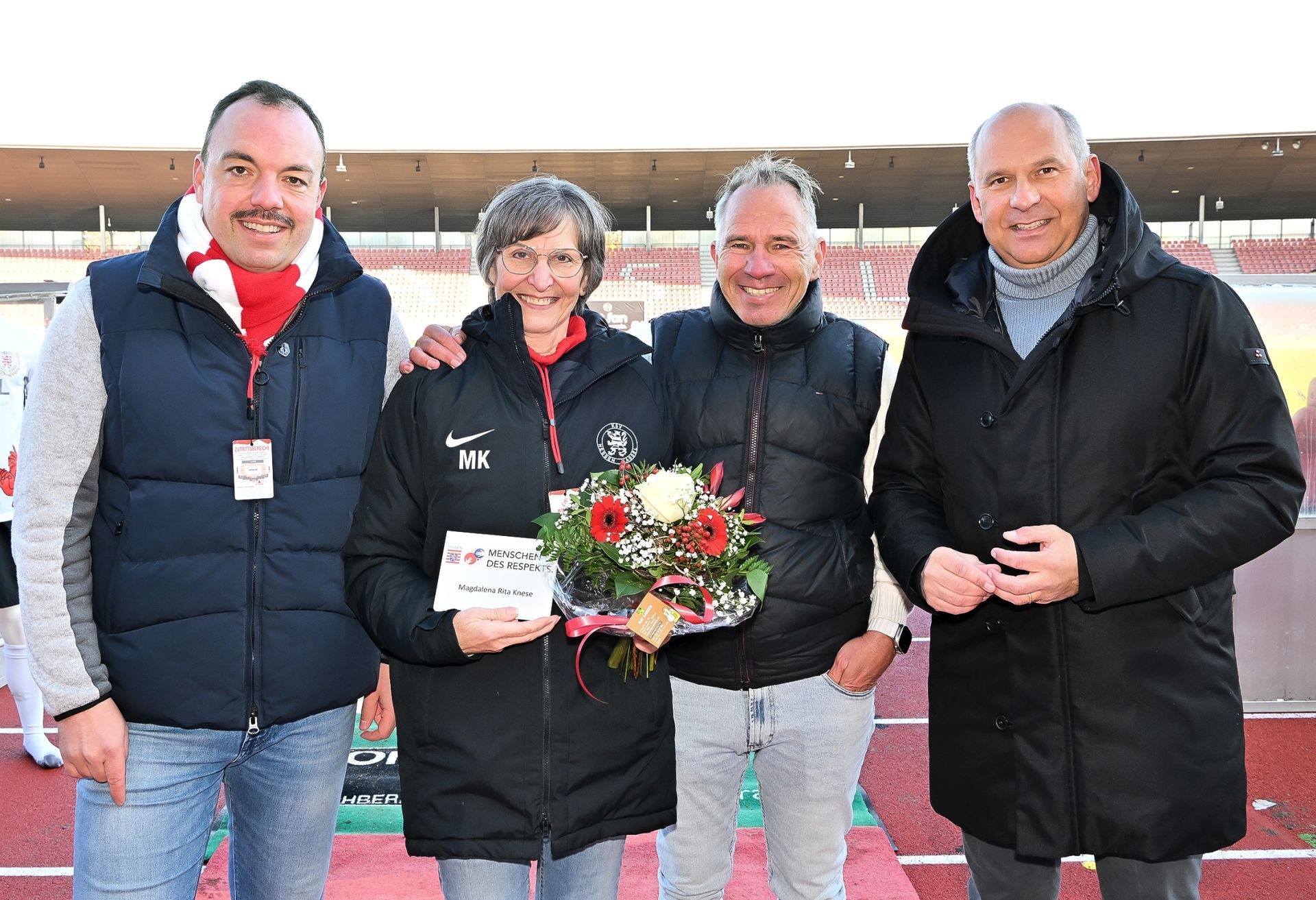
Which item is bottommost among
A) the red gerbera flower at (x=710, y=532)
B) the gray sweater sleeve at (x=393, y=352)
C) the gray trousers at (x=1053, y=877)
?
the gray trousers at (x=1053, y=877)

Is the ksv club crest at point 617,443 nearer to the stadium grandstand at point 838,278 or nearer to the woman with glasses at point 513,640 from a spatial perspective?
the woman with glasses at point 513,640

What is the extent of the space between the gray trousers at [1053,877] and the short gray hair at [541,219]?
1.61 meters

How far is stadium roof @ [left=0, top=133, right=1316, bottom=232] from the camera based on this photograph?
23.7 metres

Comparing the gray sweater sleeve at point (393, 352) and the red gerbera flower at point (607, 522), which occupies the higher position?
the gray sweater sleeve at point (393, 352)

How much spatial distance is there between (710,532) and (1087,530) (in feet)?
2.60

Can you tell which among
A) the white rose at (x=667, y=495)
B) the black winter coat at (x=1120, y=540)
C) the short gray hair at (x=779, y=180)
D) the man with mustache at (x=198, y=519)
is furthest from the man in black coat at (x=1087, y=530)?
the man with mustache at (x=198, y=519)

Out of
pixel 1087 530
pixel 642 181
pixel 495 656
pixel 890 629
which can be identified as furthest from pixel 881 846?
pixel 642 181

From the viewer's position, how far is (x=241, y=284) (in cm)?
194

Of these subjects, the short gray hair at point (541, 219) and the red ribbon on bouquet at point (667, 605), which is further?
the short gray hair at point (541, 219)

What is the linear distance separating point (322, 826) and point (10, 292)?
6.23 meters

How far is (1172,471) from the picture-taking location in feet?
6.44

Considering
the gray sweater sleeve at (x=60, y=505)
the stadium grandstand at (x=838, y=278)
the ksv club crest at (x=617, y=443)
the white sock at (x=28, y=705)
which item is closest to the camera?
the gray sweater sleeve at (x=60, y=505)

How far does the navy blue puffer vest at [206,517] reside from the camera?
187cm

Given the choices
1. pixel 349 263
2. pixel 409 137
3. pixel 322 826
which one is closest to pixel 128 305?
pixel 349 263
